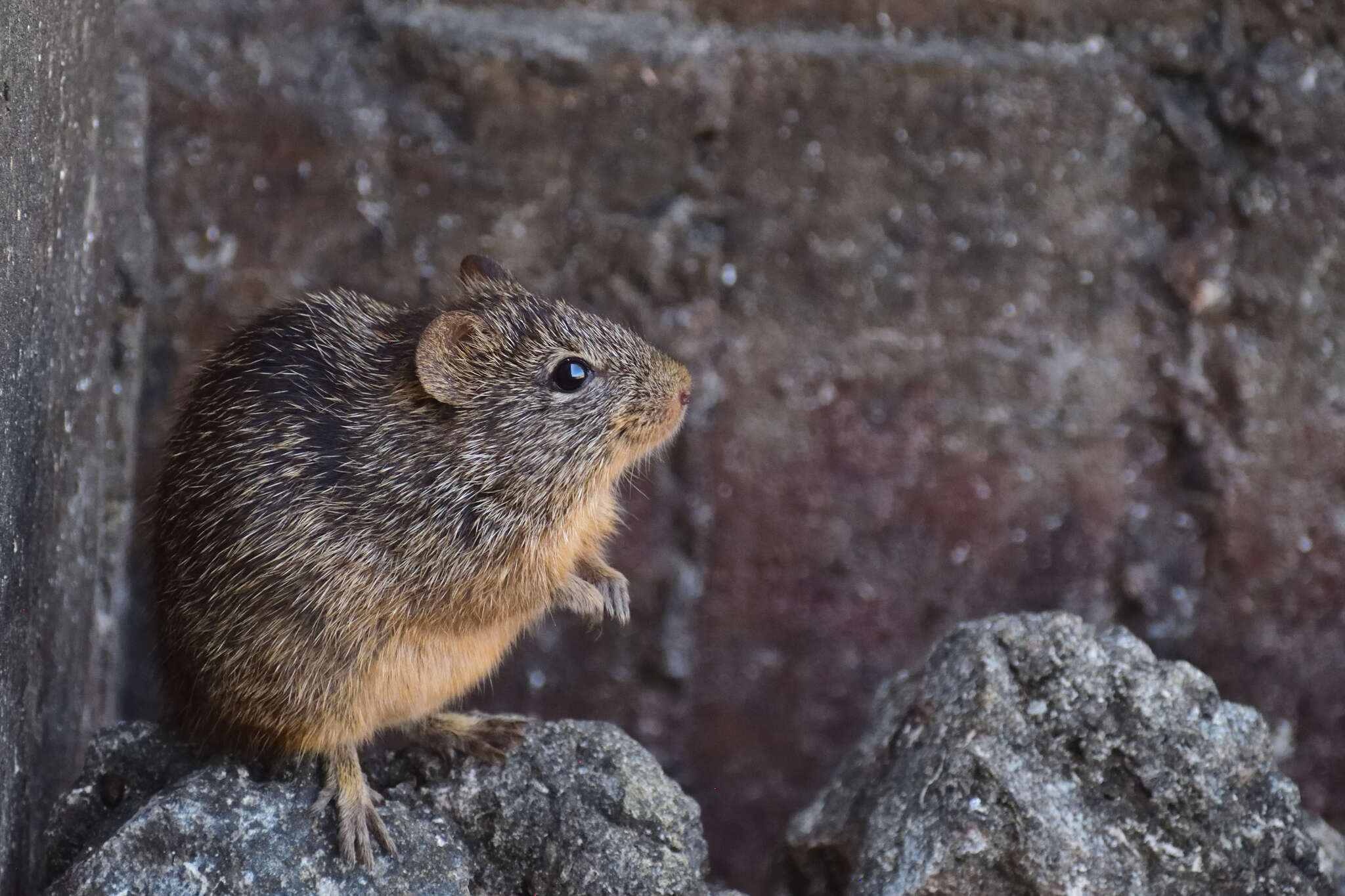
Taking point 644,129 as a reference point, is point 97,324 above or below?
below

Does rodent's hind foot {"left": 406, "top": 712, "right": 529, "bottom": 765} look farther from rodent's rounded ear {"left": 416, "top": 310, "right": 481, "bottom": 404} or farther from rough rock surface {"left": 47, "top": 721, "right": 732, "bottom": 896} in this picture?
rodent's rounded ear {"left": 416, "top": 310, "right": 481, "bottom": 404}

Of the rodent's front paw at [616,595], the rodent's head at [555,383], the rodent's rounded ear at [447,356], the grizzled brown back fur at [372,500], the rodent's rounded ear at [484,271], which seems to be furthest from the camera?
the rodent's rounded ear at [484,271]

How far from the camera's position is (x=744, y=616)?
3889 millimetres

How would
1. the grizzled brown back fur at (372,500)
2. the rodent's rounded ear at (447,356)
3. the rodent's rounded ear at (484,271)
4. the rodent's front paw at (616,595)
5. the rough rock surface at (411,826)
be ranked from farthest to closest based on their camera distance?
1. the rodent's rounded ear at (484,271)
2. the rodent's front paw at (616,595)
3. the rodent's rounded ear at (447,356)
4. the grizzled brown back fur at (372,500)
5. the rough rock surface at (411,826)

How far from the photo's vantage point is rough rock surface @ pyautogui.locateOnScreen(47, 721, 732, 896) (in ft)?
8.12

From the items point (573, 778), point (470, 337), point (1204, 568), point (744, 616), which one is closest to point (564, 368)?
point (470, 337)

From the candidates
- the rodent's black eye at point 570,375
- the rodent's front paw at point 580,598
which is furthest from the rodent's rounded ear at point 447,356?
the rodent's front paw at point 580,598

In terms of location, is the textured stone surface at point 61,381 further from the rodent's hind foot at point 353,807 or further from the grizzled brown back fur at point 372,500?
the rodent's hind foot at point 353,807

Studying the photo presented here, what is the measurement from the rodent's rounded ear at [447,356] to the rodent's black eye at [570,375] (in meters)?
0.20

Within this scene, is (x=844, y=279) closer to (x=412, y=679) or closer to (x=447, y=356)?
(x=447, y=356)

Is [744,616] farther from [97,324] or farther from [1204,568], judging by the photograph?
[97,324]

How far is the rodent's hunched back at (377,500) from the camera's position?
8.98ft

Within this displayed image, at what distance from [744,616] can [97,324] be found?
1809 millimetres

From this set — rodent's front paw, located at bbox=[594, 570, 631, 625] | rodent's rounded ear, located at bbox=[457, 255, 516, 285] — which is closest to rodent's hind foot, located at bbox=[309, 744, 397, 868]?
rodent's front paw, located at bbox=[594, 570, 631, 625]
